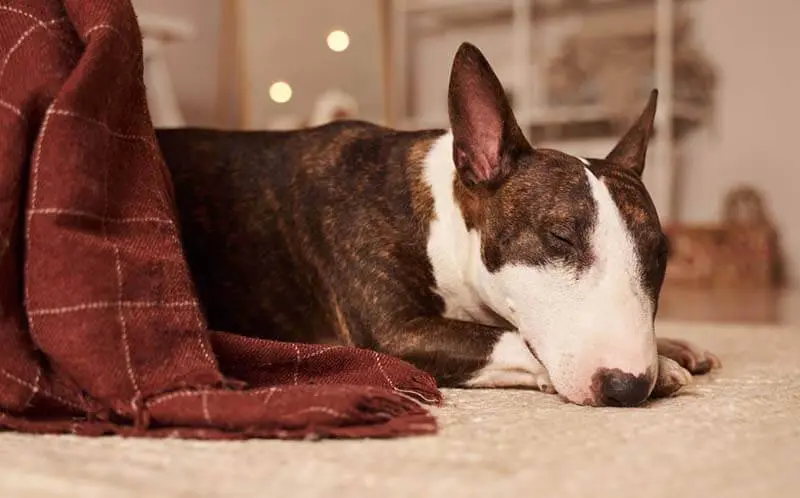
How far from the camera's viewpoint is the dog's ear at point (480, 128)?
1608 millimetres

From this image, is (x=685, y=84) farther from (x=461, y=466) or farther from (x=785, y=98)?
(x=461, y=466)

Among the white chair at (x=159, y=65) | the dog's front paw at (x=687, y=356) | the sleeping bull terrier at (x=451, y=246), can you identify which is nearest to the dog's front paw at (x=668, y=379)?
the sleeping bull terrier at (x=451, y=246)

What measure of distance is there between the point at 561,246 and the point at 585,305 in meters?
0.11

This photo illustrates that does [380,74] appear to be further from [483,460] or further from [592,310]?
[483,460]

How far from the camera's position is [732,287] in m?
4.71

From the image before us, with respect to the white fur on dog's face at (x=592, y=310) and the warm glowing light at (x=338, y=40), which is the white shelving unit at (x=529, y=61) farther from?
the white fur on dog's face at (x=592, y=310)

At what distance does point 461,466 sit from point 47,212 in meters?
0.61

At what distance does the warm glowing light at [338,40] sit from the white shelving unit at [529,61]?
1.30 ft

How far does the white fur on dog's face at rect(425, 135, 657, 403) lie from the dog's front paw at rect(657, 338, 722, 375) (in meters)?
0.38

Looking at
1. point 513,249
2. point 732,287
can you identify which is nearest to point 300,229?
point 513,249

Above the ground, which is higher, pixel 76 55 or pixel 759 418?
pixel 76 55

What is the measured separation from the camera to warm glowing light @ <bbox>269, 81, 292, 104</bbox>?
4.82 metres

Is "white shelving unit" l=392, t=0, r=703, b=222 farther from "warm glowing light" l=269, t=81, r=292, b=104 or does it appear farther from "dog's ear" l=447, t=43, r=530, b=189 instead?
"dog's ear" l=447, t=43, r=530, b=189

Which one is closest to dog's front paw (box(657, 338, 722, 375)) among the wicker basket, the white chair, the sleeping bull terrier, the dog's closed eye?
the sleeping bull terrier
